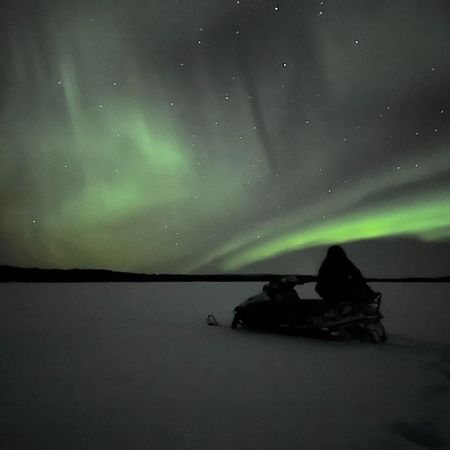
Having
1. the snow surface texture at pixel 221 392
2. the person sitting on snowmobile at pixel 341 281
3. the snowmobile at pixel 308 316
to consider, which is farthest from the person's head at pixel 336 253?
the snow surface texture at pixel 221 392

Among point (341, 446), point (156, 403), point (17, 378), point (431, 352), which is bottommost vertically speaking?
point (431, 352)

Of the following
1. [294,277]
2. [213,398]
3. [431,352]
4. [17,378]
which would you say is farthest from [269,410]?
[294,277]

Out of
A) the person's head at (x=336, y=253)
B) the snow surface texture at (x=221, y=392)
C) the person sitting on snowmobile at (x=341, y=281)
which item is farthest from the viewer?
the person's head at (x=336, y=253)

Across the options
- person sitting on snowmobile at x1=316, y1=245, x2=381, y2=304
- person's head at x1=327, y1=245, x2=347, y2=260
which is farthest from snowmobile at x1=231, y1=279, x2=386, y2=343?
person's head at x1=327, y1=245, x2=347, y2=260

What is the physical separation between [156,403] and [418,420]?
111 inches

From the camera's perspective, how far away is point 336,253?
311 inches

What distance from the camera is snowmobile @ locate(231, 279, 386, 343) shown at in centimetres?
743

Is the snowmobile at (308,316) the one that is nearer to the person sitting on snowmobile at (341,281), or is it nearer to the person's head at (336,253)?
the person sitting on snowmobile at (341,281)

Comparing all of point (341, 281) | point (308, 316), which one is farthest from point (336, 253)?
point (308, 316)

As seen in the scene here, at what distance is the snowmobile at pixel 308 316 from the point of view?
7.43 meters

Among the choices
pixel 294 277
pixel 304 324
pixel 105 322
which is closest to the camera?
pixel 304 324

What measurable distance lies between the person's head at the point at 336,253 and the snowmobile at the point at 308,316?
102cm

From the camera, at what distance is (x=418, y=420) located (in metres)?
3.58

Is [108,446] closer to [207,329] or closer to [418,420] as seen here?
[418,420]
